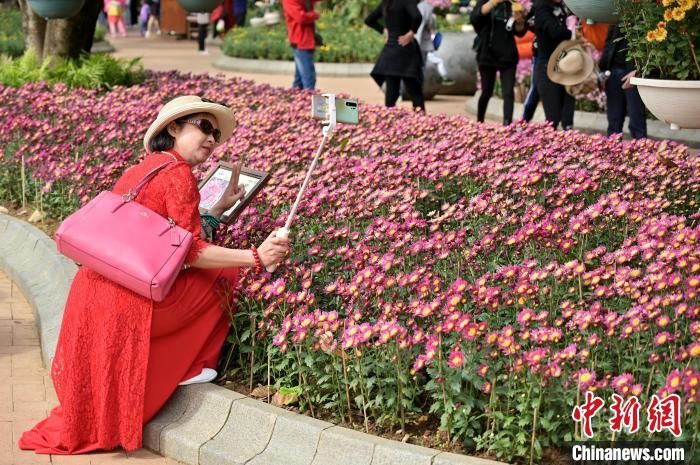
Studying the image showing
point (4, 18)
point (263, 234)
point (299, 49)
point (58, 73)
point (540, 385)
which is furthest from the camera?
point (4, 18)

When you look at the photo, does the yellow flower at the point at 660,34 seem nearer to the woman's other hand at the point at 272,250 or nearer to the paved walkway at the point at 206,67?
the woman's other hand at the point at 272,250

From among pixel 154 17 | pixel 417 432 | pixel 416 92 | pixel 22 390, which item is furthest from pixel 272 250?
pixel 154 17

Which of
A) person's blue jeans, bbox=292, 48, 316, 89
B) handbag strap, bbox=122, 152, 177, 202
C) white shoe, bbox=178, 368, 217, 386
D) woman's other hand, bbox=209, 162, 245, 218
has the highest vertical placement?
handbag strap, bbox=122, 152, 177, 202

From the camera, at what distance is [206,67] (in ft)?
82.7

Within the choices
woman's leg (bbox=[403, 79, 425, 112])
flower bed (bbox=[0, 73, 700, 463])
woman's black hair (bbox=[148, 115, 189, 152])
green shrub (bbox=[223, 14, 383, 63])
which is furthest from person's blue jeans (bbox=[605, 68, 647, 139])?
green shrub (bbox=[223, 14, 383, 63])

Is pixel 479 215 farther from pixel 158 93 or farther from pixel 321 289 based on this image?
pixel 158 93

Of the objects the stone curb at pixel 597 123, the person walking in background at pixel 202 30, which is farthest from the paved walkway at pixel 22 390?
the person walking in background at pixel 202 30

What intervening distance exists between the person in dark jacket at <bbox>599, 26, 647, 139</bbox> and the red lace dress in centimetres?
658

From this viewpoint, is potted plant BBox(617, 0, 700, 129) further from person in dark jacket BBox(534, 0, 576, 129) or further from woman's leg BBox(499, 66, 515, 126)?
woman's leg BBox(499, 66, 515, 126)

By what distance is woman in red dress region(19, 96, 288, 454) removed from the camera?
216 inches

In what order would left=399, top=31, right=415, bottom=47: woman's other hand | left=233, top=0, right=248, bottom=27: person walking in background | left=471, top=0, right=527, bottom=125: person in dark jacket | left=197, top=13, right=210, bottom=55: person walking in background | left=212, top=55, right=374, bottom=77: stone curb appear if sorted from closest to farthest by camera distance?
left=399, top=31, right=415, bottom=47: woman's other hand → left=471, top=0, right=527, bottom=125: person in dark jacket → left=212, top=55, right=374, bottom=77: stone curb → left=197, top=13, right=210, bottom=55: person walking in background → left=233, top=0, right=248, bottom=27: person walking in background

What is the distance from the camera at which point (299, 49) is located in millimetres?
15062

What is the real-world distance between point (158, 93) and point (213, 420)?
6712 mm

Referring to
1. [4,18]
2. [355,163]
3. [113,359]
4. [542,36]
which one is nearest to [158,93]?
[542,36]
